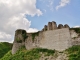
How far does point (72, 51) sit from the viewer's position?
74.3ft

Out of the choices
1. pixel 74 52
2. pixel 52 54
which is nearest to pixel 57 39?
pixel 52 54

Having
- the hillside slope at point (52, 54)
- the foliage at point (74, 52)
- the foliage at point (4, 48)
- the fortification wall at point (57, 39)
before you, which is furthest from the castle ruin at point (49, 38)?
the foliage at point (4, 48)

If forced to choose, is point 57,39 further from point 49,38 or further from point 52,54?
point 52,54

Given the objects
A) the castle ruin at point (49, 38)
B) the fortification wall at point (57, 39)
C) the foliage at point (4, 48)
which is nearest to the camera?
the castle ruin at point (49, 38)

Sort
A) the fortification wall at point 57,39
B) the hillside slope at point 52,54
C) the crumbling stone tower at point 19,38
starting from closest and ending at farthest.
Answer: the hillside slope at point 52,54, the fortification wall at point 57,39, the crumbling stone tower at point 19,38

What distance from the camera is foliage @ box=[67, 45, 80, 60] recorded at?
68.3 ft

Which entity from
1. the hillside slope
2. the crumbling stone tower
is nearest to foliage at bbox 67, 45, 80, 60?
the hillside slope

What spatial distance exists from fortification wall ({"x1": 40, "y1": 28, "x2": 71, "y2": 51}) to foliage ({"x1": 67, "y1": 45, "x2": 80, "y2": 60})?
1.10 metres

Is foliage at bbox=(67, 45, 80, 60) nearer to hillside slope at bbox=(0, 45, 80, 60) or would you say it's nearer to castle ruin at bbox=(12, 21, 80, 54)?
hillside slope at bbox=(0, 45, 80, 60)

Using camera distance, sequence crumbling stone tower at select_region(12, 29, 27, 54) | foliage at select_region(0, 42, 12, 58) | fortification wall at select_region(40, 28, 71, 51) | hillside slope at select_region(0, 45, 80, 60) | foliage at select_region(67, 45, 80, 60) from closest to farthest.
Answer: foliage at select_region(67, 45, 80, 60), hillside slope at select_region(0, 45, 80, 60), fortification wall at select_region(40, 28, 71, 51), crumbling stone tower at select_region(12, 29, 27, 54), foliage at select_region(0, 42, 12, 58)

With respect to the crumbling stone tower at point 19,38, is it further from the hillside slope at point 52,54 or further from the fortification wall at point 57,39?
the hillside slope at point 52,54

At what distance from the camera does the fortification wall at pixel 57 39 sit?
24.5 m

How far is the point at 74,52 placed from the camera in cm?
2223

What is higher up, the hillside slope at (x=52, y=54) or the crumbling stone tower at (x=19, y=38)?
the crumbling stone tower at (x=19, y=38)
